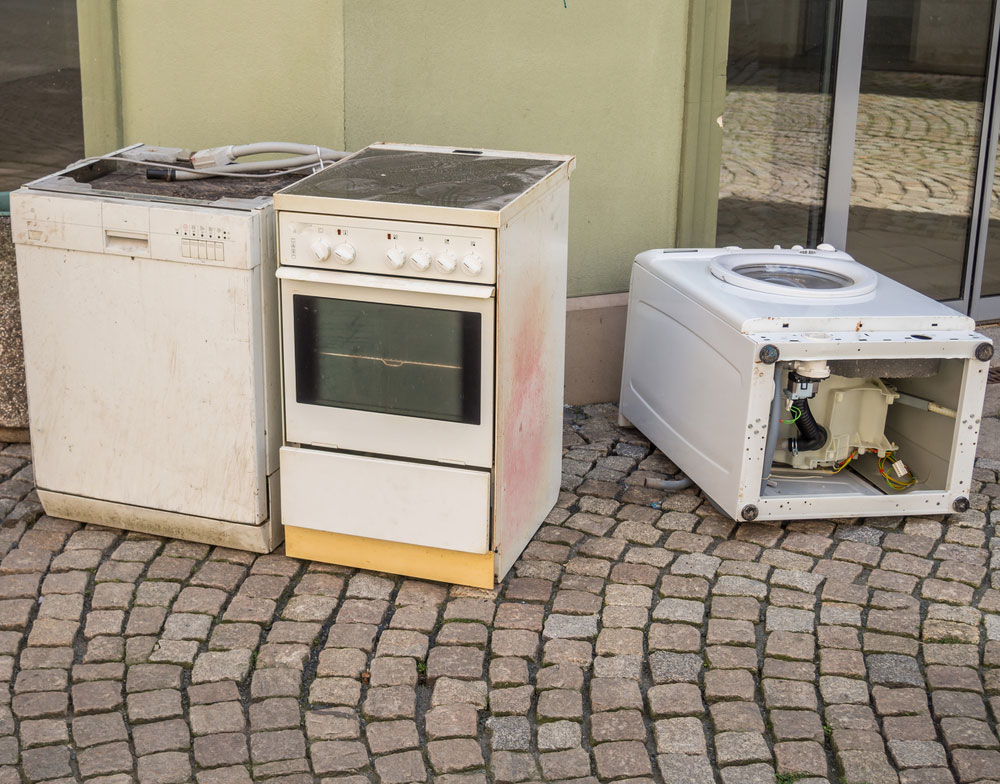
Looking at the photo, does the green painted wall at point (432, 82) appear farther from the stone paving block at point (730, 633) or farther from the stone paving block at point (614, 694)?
the stone paving block at point (614, 694)

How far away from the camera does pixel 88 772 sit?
3613mm

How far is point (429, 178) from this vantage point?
4.47 m

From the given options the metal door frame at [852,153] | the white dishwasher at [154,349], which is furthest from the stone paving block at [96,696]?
the metal door frame at [852,153]

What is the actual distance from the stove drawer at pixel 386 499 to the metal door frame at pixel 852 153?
3390 millimetres

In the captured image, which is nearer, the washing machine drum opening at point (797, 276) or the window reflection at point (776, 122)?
the washing machine drum opening at point (797, 276)

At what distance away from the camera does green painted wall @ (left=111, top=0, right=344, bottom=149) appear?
533 centimetres

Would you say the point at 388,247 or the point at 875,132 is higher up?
the point at 875,132

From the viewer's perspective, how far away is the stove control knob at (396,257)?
13.6ft

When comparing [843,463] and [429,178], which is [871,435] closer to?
[843,463]

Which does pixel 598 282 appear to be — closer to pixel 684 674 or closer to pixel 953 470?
pixel 953 470

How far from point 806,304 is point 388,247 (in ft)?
5.62

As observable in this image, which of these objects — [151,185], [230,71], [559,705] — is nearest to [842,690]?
[559,705]

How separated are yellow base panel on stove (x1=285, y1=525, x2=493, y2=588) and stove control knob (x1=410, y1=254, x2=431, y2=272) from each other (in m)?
1.03

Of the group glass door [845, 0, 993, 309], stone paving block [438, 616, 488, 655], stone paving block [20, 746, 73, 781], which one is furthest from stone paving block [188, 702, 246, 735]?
glass door [845, 0, 993, 309]
